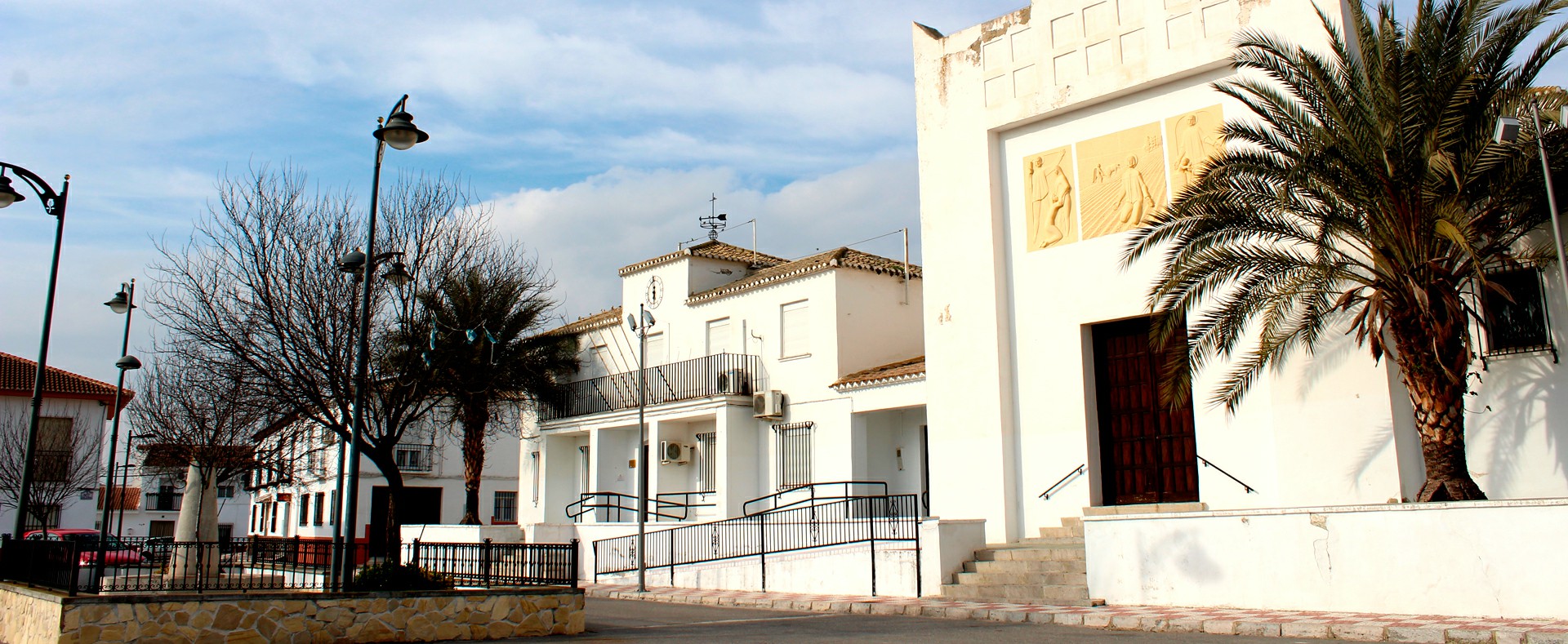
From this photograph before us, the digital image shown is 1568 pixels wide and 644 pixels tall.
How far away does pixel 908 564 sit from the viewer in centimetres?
1605

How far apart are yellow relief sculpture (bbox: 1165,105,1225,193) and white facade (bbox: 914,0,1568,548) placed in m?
0.05

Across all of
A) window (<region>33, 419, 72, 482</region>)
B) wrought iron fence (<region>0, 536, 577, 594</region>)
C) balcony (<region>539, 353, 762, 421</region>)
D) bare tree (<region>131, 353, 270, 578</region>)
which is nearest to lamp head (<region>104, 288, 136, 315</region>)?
bare tree (<region>131, 353, 270, 578</region>)

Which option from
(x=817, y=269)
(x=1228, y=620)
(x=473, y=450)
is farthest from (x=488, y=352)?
(x=1228, y=620)

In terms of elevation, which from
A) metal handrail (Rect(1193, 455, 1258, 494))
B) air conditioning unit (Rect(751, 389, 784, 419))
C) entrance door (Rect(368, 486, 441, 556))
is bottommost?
metal handrail (Rect(1193, 455, 1258, 494))

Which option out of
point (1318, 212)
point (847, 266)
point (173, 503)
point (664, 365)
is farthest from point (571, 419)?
point (173, 503)

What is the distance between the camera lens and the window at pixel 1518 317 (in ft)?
42.1

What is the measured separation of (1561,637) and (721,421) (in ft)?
57.5

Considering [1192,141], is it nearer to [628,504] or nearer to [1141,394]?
[1141,394]

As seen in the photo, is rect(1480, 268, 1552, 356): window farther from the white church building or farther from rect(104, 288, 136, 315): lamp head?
rect(104, 288, 136, 315): lamp head

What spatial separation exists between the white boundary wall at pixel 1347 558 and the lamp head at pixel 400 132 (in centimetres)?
940

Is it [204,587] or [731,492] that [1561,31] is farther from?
[731,492]

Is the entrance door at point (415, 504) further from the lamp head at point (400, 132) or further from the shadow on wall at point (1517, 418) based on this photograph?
the shadow on wall at point (1517, 418)

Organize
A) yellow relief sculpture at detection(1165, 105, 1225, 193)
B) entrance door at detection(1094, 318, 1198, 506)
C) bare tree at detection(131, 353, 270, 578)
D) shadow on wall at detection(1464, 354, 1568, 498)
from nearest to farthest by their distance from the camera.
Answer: shadow on wall at detection(1464, 354, 1568, 498) → yellow relief sculpture at detection(1165, 105, 1225, 193) → entrance door at detection(1094, 318, 1198, 506) → bare tree at detection(131, 353, 270, 578)

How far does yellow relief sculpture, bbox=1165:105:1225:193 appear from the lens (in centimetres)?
1562
